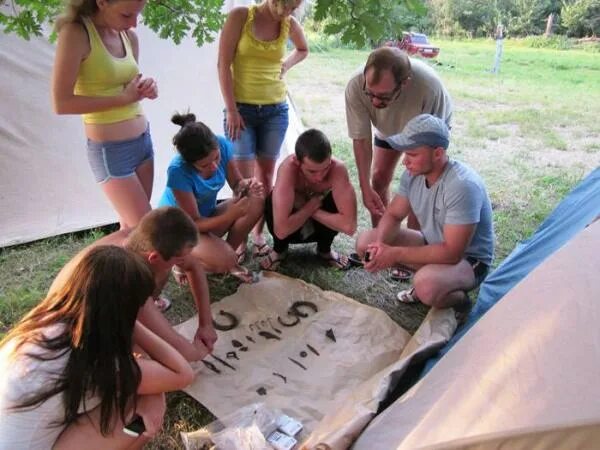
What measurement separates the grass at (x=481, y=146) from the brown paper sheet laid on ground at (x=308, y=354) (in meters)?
0.13

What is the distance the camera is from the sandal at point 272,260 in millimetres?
2529

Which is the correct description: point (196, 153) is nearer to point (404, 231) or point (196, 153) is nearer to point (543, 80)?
point (404, 231)

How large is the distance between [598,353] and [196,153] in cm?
152

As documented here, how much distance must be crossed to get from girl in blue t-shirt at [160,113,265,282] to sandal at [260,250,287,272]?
13cm

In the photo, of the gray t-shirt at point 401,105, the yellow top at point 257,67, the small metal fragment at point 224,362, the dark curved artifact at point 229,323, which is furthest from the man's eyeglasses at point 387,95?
the small metal fragment at point 224,362

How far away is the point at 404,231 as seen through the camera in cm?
227

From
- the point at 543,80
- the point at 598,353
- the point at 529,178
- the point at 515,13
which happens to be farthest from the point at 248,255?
the point at 515,13

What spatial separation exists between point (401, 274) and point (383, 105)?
84 cm

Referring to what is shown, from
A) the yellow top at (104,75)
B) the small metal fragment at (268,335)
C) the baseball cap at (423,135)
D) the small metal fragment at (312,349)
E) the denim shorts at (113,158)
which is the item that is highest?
the yellow top at (104,75)

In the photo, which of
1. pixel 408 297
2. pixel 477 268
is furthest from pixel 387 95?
pixel 408 297

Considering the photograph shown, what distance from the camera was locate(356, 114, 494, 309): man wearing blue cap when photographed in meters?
1.89

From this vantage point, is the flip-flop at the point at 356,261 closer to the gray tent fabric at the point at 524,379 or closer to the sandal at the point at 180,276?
the sandal at the point at 180,276

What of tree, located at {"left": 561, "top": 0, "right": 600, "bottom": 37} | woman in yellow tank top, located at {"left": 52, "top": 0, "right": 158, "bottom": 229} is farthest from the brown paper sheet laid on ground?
tree, located at {"left": 561, "top": 0, "right": 600, "bottom": 37}

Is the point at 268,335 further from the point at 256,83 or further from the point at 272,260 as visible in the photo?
the point at 256,83
